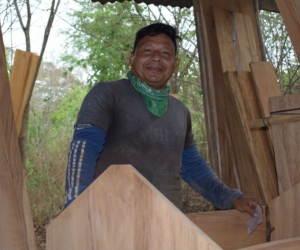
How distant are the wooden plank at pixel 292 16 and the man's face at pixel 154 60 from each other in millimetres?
613

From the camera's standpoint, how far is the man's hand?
Result: 2291 mm

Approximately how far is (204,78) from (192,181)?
49.5 inches

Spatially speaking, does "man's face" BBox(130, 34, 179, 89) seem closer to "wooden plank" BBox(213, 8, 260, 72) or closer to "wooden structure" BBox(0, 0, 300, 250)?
"wooden structure" BBox(0, 0, 300, 250)

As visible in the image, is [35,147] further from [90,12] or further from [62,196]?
[90,12]

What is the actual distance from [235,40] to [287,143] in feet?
5.94

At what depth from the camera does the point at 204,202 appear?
699 cm

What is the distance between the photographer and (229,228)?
226cm

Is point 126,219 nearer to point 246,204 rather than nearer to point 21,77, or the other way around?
point 246,204

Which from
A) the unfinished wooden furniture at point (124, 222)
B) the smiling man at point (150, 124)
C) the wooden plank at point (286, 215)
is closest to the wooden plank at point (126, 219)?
the unfinished wooden furniture at point (124, 222)

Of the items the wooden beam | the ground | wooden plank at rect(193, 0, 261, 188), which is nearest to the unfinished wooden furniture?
wooden plank at rect(193, 0, 261, 188)

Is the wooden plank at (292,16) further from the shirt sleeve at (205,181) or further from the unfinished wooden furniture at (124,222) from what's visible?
the unfinished wooden furniture at (124,222)

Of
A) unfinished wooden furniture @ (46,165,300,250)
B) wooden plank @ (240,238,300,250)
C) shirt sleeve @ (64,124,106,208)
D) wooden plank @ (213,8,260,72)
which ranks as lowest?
wooden plank @ (240,238,300,250)

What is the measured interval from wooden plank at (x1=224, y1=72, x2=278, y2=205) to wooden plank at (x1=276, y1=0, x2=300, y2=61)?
1.11 metres

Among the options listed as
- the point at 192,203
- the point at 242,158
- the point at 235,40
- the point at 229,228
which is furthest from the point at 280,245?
the point at 192,203
